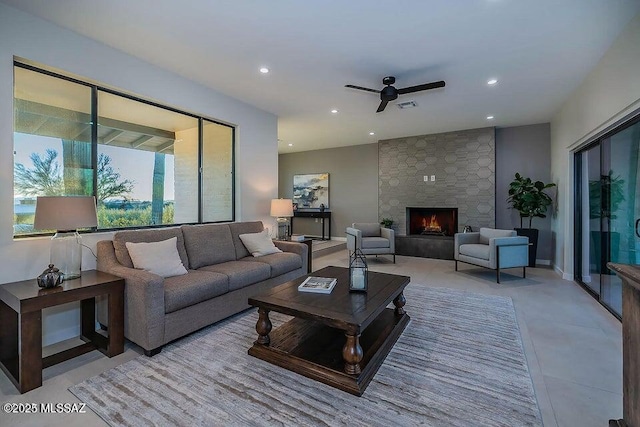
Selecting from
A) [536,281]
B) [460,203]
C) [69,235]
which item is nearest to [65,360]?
[69,235]

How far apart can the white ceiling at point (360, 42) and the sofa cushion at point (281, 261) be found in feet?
7.42

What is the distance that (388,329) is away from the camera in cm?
245

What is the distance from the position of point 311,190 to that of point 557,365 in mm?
6950

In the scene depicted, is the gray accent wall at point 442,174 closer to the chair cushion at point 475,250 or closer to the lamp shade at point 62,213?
the chair cushion at point 475,250

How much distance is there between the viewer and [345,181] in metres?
8.09

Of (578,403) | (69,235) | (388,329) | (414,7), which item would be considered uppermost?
(414,7)

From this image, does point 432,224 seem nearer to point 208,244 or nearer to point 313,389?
point 208,244

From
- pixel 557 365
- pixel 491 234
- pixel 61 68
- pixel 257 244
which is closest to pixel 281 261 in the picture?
pixel 257 244

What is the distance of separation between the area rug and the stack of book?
61 cm

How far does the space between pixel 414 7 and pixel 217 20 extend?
165cm

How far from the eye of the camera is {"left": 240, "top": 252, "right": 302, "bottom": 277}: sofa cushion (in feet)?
11.7

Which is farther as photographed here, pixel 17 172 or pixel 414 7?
pixel 17 172

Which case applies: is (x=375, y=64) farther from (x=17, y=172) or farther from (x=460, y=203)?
(x=460, y=203)

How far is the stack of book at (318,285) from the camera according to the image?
238 cm
